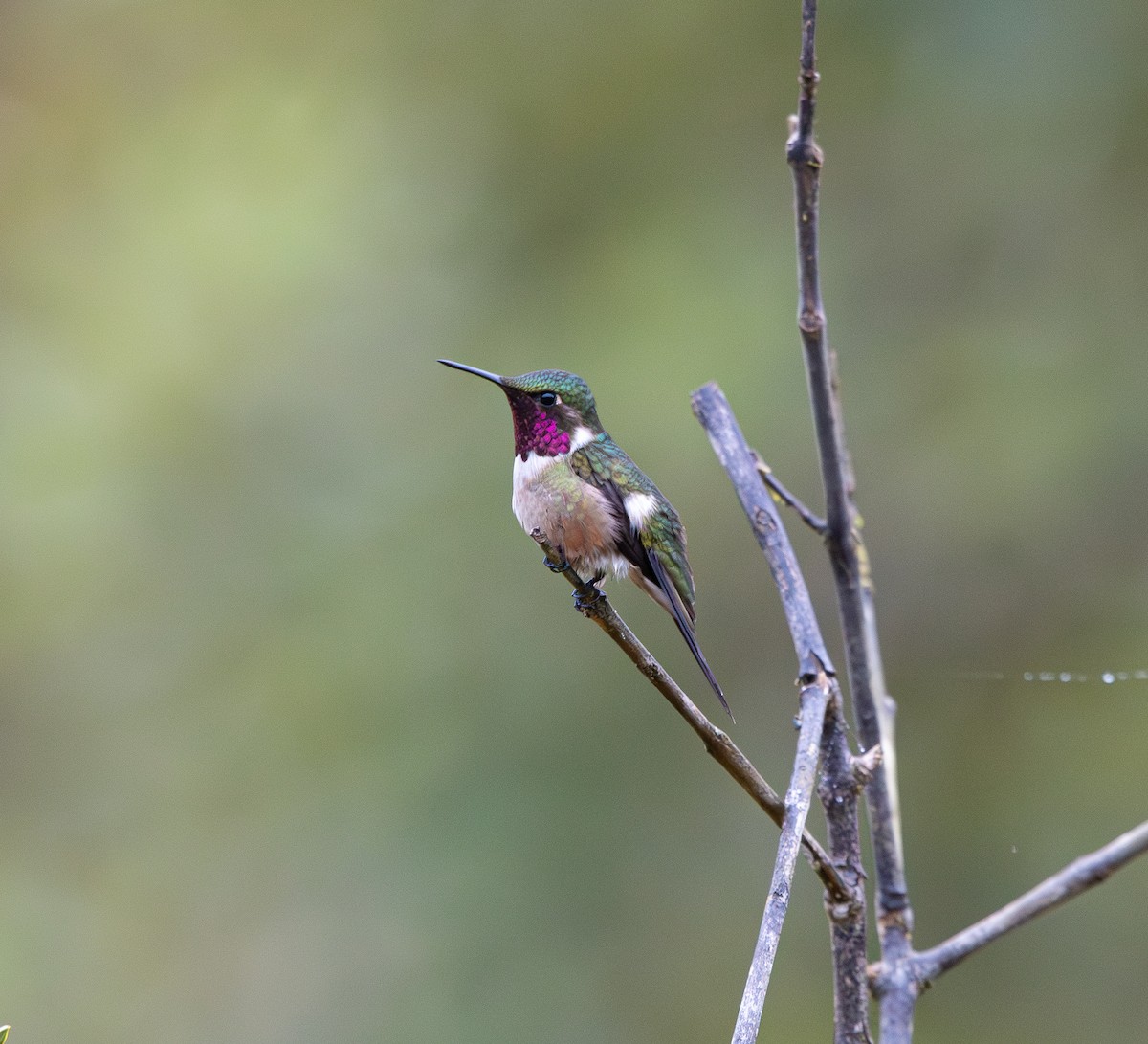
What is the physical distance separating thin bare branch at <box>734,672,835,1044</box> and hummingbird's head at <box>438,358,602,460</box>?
3.62ft

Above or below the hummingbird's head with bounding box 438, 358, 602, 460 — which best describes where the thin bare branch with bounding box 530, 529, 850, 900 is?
below

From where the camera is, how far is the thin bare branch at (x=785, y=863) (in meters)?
1.15

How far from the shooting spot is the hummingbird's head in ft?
8.38

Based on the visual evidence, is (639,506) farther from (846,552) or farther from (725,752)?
(725,752)

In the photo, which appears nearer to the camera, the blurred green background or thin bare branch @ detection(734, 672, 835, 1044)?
thin bare branch @ detection(734, 672, 835, 1044)

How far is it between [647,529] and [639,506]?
0.21ft

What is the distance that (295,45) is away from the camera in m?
6.54

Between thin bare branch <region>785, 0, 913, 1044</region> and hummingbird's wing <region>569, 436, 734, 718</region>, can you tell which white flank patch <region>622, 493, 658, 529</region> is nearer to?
hummingbird's wing <region>569, 436, 734, 718</region>

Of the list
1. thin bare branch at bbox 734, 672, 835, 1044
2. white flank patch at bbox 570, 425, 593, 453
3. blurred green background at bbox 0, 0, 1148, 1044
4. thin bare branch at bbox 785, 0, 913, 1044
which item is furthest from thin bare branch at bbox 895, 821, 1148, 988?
blurred green background at bbox 0, 0, 1148, 1044

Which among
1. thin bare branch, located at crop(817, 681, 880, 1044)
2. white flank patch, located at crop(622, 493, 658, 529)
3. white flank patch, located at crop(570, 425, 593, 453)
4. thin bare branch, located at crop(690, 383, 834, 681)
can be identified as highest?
white flank patch, located at crop(570, 425, 593, 453)

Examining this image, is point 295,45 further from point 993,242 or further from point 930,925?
point 930,925

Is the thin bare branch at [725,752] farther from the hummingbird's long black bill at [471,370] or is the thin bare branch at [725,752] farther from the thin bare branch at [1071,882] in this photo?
the hummingbird's long black bill at [471,370]

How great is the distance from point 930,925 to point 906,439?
196cm

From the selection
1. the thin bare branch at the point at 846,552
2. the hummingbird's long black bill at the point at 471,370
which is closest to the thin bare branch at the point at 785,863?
the thin bare branch at the point at 846,552
